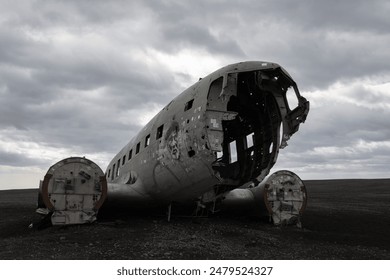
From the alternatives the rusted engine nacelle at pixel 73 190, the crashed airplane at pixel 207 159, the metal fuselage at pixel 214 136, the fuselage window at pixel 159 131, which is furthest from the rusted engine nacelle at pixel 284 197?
the rusted engine nacelle at pixel 73 190

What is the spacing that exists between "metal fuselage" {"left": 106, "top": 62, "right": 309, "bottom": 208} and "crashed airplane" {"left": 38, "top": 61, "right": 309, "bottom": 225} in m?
0.03

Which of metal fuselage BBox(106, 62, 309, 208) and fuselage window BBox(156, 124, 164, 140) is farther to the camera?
fuselage window BBox(156, 124, 164, 140)

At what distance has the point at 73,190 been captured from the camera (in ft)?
39.7

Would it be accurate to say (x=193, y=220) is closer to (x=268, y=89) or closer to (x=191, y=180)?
(x=191, y=180)

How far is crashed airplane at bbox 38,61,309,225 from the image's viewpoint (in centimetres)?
1091

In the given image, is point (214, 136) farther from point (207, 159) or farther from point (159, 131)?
point (159, 131)

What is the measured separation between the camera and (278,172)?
1428 cm

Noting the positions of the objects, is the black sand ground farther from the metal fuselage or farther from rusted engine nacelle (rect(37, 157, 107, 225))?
the metal fuselage

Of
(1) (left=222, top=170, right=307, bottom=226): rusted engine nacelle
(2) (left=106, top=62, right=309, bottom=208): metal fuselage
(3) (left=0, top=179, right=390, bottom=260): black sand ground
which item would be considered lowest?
(3) (left=0, top=179, right=390, bottom=260): black sand ground

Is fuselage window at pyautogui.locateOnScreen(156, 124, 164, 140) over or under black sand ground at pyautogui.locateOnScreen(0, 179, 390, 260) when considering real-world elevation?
over

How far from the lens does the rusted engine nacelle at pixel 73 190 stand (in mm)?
11859

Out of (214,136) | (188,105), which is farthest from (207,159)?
(188,105)

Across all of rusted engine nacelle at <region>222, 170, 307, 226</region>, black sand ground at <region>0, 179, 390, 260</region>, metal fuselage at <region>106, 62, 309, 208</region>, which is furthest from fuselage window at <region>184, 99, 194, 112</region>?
rusted engine nacelle at <region>222, 170, 307, 226</region>
